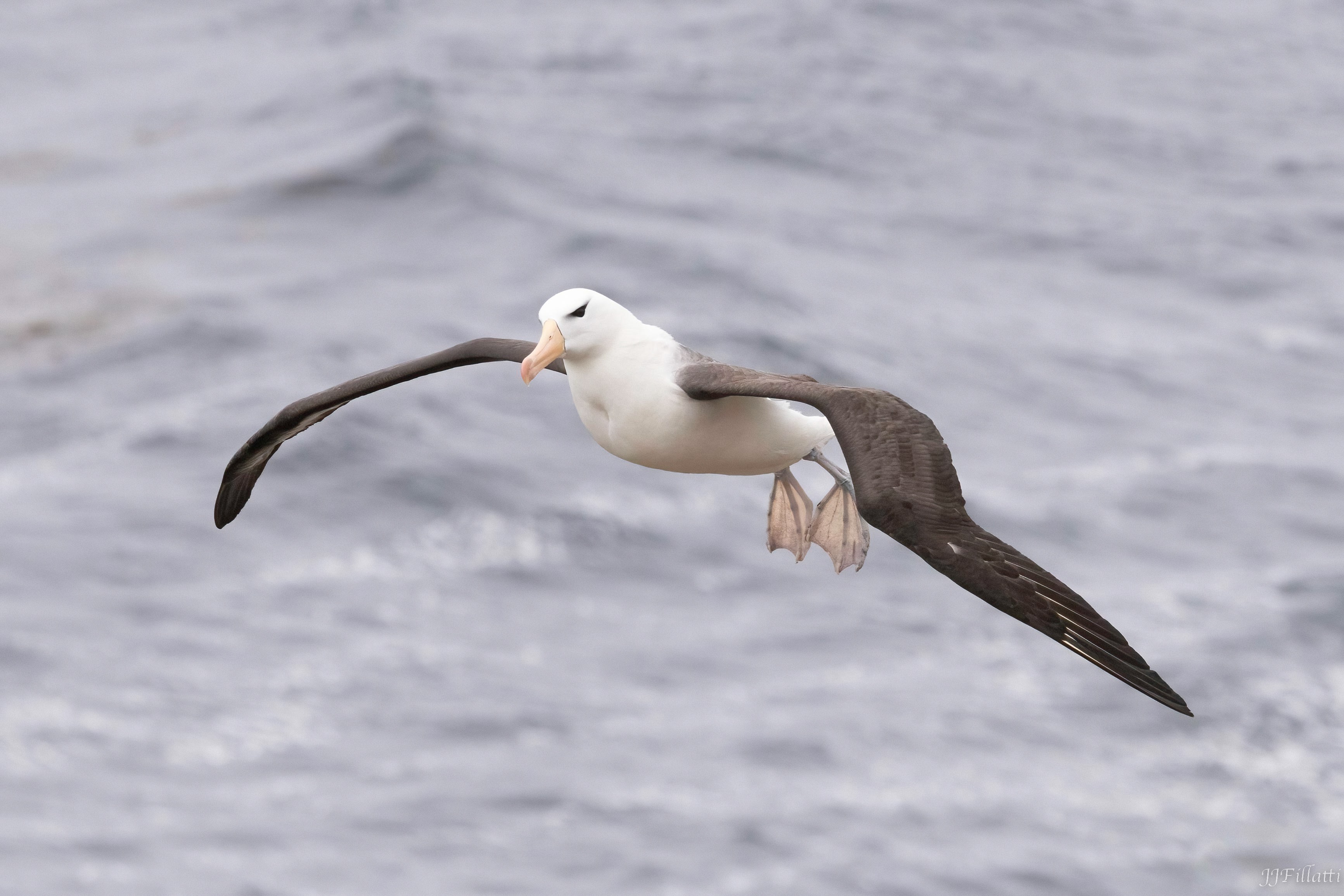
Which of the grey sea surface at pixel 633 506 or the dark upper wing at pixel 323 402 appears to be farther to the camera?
the grey sea surface at pixel 633 506

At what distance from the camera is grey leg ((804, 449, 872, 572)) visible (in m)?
12.3

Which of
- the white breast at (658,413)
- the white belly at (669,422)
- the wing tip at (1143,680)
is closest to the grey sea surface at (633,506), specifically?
the white belly at (669,422)

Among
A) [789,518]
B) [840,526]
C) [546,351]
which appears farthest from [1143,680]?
[789,518]

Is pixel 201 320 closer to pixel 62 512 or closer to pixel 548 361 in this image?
pixel 62 512

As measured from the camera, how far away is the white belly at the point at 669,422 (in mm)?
9953

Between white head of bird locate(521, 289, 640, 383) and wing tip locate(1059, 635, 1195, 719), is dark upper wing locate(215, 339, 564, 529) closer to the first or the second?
white head of bird locate(521, 289, 640, 383)

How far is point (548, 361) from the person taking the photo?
9.58m

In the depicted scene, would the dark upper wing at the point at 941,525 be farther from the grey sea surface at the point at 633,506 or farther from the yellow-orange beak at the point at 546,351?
the grey sea surface at the point at 633,506

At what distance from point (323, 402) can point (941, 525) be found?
14.5 feet

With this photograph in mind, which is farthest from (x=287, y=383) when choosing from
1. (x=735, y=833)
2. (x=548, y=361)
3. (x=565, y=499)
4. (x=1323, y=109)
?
(x=1323, y=109)

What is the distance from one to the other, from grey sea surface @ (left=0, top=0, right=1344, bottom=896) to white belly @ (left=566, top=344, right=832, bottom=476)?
24.3m

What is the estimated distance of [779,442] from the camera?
10.7 metres

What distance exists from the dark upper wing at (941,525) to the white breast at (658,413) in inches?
40.7

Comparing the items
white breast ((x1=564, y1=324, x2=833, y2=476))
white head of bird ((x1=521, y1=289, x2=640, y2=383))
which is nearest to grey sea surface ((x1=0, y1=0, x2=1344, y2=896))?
white breast ((x1=564, y1=324, x2=833, y2=476))
